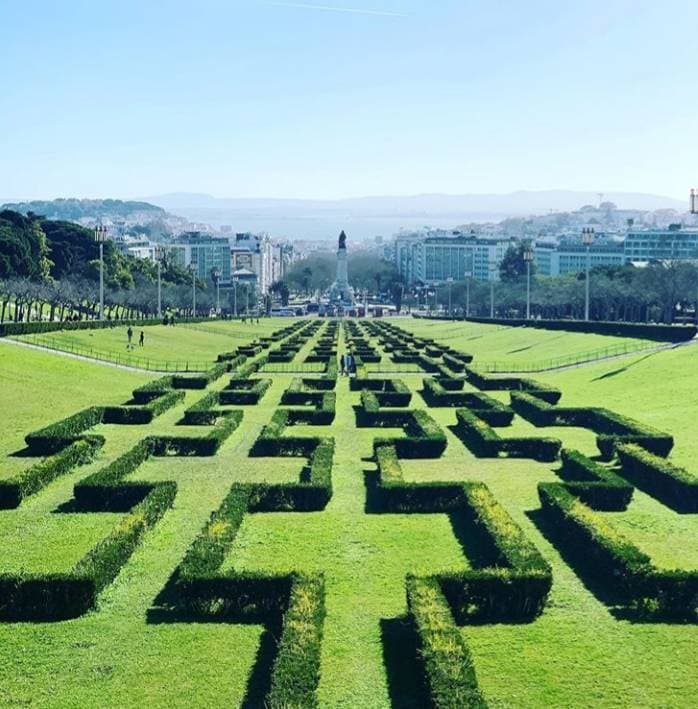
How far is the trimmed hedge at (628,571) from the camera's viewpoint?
14.6 metres

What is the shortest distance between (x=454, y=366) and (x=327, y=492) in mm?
31688

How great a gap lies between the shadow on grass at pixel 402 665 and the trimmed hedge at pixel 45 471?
1085 centimetres

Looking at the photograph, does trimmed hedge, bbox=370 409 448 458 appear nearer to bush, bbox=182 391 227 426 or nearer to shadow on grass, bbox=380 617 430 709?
bush, bbox=182 391 227 426

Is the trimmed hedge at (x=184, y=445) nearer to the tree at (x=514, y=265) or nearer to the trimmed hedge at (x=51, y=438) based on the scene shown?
the trimmed hedge at (x=51, y=438)

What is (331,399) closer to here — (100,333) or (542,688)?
(542,688)

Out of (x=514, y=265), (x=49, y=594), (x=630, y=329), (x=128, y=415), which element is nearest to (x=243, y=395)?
(x=128, y=415)

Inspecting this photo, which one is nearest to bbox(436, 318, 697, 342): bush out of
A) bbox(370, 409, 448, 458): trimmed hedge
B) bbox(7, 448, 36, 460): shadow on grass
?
bbox(370, 409, 448, 458): trimmed hedge

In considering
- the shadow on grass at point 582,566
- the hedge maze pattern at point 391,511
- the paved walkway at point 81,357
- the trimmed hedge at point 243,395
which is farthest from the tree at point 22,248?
the shadow on grass at point 582,566

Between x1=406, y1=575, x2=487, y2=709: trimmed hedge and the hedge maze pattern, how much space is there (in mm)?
27

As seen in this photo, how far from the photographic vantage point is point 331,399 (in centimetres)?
3653

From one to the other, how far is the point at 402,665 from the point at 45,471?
43.8ft

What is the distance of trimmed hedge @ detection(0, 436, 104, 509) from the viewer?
70.4ft

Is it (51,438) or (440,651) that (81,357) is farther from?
(440,651)

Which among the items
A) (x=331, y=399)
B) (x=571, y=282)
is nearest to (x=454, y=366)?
(x=331, y=399)
